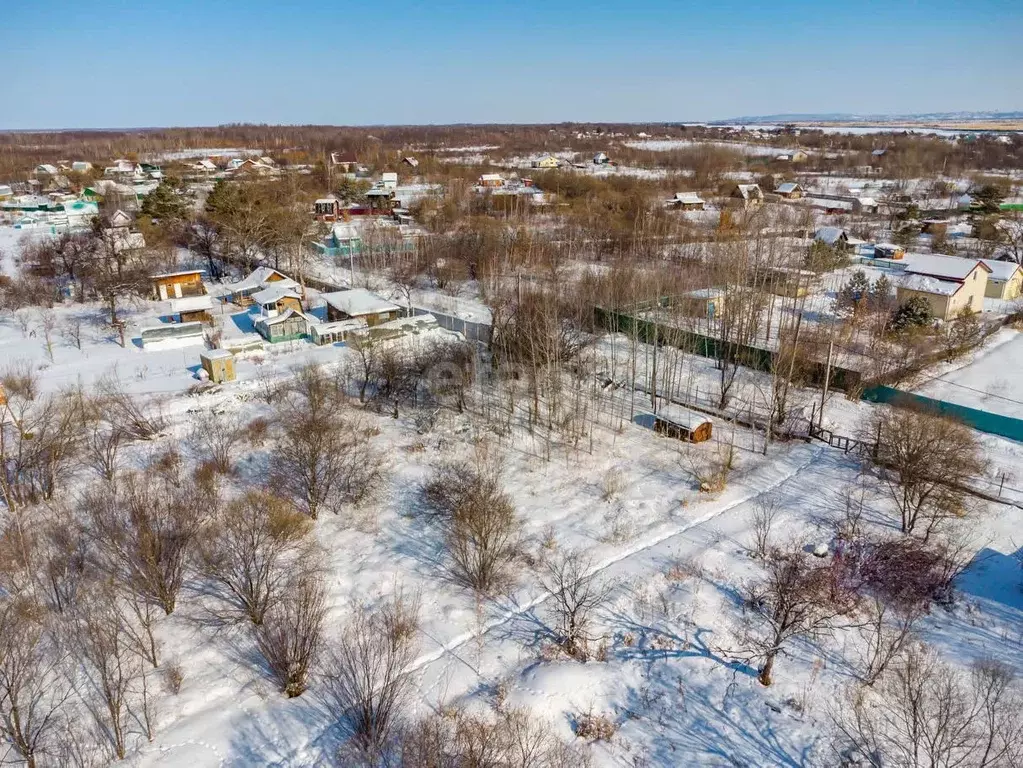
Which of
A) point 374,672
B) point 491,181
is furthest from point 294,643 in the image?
point 491,181

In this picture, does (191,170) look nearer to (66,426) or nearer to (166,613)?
(66,426)

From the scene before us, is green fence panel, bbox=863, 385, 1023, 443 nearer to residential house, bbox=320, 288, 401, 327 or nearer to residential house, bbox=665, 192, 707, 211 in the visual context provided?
residential house, bbox=320, 288, 401, 327

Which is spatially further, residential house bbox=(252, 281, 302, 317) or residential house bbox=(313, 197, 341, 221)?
residential house bbox=(313, 197, 341, 221)

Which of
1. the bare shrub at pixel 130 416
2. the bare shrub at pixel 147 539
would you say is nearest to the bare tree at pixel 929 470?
the bare shrub at pixel 147 539

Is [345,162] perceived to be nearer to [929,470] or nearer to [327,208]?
[327,208]

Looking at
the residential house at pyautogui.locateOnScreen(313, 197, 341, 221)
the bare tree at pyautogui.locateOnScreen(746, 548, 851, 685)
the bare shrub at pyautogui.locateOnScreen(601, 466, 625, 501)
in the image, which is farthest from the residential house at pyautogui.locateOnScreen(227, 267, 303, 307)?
the bare tree at pyautogui.locateOnScreen(746, 548, 851, 685)
